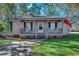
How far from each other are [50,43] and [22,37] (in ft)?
1.48

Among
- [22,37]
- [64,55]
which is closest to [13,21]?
[22,37]

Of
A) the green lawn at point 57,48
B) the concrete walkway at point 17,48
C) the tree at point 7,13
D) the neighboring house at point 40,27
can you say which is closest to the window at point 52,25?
the neighboring house at point 40,27

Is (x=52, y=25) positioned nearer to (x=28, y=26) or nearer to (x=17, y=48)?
(x=28, y=26)

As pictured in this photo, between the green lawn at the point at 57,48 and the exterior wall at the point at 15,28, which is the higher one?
the exterior wall at the point at 15,28

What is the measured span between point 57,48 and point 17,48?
627mm

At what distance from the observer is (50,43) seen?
36.1 feet

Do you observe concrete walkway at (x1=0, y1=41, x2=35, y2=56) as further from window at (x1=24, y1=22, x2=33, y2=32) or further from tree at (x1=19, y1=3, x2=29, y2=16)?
tree at (x1=19, y1=3, x2=29, y2=16)

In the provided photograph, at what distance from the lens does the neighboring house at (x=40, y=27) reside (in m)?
11.0

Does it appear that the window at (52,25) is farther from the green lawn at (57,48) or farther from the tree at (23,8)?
the tree at (23,8)

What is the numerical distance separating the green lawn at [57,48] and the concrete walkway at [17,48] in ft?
0.31

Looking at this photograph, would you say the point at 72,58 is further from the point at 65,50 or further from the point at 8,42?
the point at 8,42

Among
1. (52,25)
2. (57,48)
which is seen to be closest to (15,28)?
(52,25)

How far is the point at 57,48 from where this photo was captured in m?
11.0

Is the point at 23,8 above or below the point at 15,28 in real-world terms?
above
